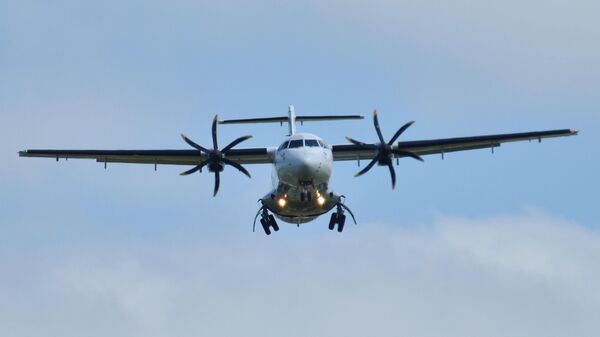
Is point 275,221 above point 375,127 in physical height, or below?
below

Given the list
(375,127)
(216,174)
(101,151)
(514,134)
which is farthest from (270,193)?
(514,134)

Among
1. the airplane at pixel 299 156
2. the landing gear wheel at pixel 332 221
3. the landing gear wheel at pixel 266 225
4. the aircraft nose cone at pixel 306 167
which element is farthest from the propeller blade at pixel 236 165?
the landing gear wheel at pixel 332 221

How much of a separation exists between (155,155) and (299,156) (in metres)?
7.73

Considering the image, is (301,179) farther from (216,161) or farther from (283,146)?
(216,161)

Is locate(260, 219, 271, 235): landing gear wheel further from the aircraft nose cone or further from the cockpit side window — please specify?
the aircraft nose cone

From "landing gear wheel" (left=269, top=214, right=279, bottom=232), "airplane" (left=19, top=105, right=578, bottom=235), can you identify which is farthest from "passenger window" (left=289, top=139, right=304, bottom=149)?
"landing gear wheel" (left=269, top=214, right=279, bottom=232)

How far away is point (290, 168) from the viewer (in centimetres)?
3597

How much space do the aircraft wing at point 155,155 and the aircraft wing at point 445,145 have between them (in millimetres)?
3118

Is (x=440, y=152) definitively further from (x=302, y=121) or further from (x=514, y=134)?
(x=302, y=121)

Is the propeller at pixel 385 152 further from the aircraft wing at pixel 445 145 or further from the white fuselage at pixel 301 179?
the white fuselage at pixel 301 179

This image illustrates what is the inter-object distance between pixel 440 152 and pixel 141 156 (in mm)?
12051

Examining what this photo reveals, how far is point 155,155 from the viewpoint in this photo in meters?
41.1


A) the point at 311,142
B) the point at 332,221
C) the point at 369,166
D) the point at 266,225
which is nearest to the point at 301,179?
the point at 311,142

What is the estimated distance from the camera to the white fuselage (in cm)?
3591
